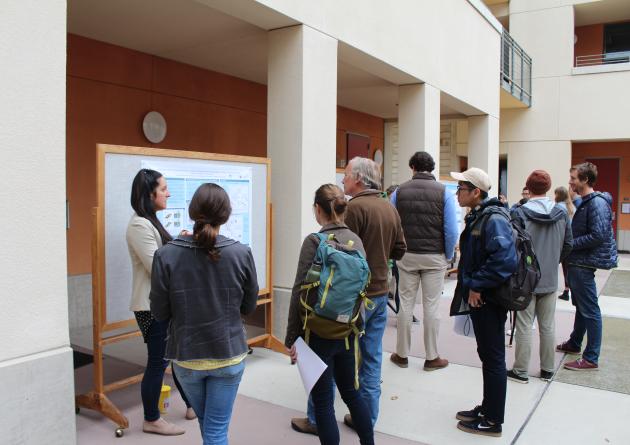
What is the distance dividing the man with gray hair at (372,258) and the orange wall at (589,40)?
16.6 metres

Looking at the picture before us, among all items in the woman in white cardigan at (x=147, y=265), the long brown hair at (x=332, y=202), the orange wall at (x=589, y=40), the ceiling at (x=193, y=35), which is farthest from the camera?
the orange wall at (x=589, y=40)

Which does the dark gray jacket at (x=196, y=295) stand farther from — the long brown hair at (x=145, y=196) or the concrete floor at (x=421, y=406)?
the concrete floor at (x=421, y=406)

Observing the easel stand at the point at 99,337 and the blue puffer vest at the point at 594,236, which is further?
the blue puffer vest at the point at 594,236

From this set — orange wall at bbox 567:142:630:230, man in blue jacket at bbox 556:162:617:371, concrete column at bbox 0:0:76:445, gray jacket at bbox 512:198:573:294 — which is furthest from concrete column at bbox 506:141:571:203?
concrete column at bbox 0:0:76:445

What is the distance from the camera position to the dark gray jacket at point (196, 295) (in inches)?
98.9

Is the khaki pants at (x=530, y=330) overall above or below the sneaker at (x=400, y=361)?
above

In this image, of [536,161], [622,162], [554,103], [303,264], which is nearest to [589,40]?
[554,103]

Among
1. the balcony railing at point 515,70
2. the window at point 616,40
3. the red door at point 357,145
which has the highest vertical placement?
the window at point 616,40

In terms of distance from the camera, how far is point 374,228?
3.61 m

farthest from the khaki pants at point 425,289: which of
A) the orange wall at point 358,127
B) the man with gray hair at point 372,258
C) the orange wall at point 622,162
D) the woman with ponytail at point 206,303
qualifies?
the orange wall at point 622,162

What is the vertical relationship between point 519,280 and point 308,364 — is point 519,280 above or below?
above

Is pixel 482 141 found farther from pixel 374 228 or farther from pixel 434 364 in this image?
pixel 374 228

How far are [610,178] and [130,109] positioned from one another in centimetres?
1541

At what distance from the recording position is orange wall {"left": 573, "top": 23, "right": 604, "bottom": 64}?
1723 centimetres
